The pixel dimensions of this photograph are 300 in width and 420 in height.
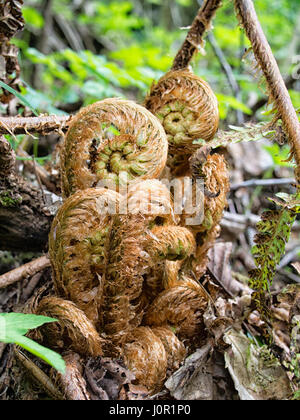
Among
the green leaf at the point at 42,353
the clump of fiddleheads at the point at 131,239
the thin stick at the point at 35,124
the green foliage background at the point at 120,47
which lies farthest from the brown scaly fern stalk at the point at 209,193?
the green foliage background at the point at 120,47

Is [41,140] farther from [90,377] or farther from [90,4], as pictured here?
[90,4]

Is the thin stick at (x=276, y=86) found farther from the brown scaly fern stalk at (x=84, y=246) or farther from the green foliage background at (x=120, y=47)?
the green foliage background at (x=120, y=47)

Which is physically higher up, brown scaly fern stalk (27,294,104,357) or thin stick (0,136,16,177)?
thin stick (0,136,16,177)

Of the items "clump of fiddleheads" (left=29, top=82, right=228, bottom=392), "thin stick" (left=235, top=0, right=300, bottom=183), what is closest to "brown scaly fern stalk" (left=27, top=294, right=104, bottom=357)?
"clump of fiddleheads" (left=29, top=82, right=228, bottom=392)

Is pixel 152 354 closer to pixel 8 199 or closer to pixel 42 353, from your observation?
pixel 42 353

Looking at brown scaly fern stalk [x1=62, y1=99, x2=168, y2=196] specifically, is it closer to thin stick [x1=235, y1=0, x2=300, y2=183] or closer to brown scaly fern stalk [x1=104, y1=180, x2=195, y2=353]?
brown scaly fern stalk [x1=104, y1=180, x2=195, y2=353]
